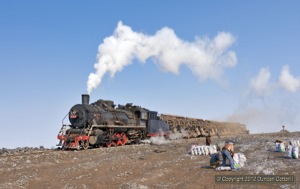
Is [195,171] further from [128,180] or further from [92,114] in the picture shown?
[92,114]

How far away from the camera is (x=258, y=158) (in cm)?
1419

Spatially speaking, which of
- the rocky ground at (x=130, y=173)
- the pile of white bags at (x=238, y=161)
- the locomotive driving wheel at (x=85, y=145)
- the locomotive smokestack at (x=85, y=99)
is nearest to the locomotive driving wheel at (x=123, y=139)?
the locomotive smokestack at (x=85, y=99)

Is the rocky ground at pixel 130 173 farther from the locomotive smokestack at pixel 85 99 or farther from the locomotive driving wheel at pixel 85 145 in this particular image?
the locomotive smokestack at pixel 85 99

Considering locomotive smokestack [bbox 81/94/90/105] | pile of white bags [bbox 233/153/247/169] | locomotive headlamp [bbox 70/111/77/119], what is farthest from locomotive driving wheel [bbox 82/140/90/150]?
pile of white bags [bbox 233/153/247/169]

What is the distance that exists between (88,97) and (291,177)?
54.3ft

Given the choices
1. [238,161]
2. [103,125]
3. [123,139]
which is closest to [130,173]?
[238,161]

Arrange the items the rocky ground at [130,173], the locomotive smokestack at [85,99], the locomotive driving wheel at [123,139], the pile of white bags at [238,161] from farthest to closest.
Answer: the locomotive driving wheel at [123,139] → the locomotive smokestack at [85,99] → the pile of white bags at [238,161] → the rocky ground at [130,173]

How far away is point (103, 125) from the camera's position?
2275cm

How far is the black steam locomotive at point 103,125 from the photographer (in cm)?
2091

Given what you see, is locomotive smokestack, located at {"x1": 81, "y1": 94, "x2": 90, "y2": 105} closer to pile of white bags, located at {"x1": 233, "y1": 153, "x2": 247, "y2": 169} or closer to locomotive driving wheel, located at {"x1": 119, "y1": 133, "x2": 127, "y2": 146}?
locomotive driving wheel, located at {"x1": 119, "y1": 133, "x2": 127, "y2": 146}

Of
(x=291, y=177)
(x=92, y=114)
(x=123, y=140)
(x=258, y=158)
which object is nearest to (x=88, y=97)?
(x=92, y=114)

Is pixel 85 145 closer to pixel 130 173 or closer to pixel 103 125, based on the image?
pixel 103 125

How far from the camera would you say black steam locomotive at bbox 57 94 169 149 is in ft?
68.6

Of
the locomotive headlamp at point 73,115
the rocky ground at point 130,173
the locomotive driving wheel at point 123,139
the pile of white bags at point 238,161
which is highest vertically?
the locomotive headlamp at point 73,115
